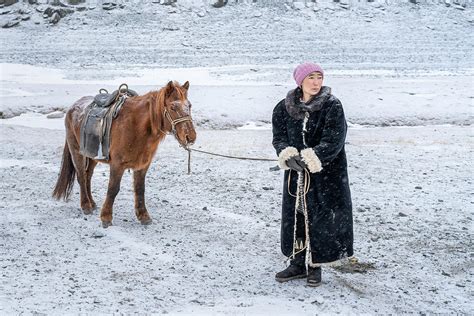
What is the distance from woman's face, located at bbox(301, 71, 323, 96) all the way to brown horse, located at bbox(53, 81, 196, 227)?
1.40m

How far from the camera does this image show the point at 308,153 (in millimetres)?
4453

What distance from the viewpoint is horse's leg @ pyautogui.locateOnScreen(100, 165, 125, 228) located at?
6.18 m

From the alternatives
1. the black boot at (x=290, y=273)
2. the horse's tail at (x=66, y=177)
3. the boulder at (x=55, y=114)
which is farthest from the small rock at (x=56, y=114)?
the black boot at (x=290, y=273)

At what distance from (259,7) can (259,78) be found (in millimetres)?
12892

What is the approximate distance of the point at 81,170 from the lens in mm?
6891

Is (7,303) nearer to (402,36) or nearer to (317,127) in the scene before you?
(317,127)

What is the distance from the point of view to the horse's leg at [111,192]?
20.3ft

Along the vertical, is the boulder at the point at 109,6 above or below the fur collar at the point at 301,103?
below

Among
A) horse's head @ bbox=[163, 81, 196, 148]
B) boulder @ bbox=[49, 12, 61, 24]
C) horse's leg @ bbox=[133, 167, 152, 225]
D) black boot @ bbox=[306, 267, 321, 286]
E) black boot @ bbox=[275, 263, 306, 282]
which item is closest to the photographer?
black boot @ bbox=[306, 267, 321, 286]

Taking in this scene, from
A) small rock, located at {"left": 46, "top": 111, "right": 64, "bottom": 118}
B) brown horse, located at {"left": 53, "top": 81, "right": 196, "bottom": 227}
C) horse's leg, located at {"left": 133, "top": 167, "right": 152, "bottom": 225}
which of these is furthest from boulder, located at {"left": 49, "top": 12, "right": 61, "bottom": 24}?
horse's leg, located at {"left": 133, "top": 167, "right": 152, "bottom": 225}

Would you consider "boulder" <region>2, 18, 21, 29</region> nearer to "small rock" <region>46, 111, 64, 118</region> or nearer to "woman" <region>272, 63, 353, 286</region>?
"small rock" <region>46, 111, 64, 118</region>

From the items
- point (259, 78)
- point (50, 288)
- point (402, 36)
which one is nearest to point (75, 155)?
point (50, 288)

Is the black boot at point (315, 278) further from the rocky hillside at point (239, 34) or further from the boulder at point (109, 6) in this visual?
→ the boulder at point (109, 6)

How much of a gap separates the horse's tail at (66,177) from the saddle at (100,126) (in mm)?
647
